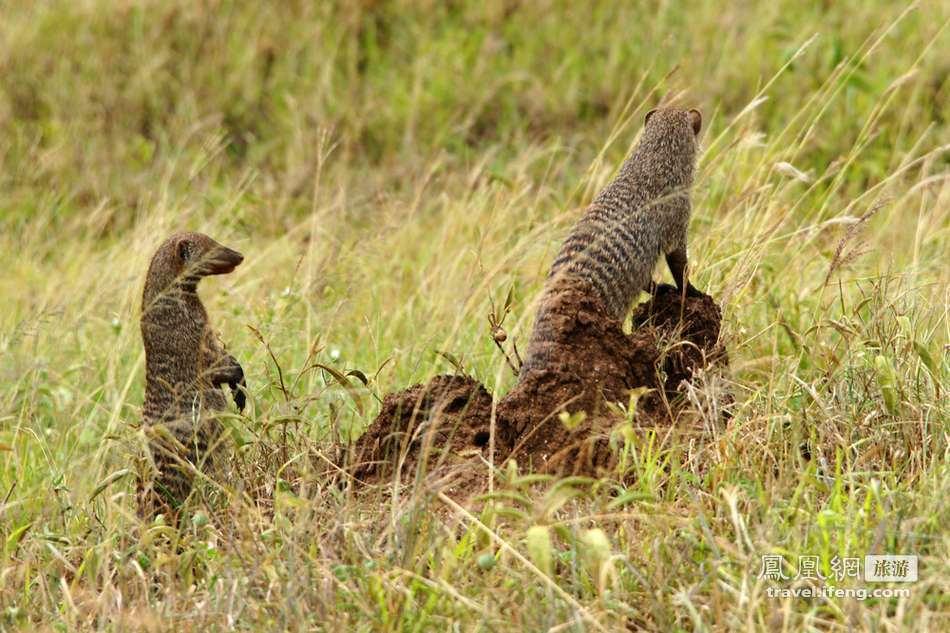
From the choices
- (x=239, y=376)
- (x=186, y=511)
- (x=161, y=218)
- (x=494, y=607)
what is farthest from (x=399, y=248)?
(x=494, y=607)

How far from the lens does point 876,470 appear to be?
11.0 ft

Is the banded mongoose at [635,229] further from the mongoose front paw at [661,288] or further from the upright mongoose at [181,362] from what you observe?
the upright mongoose at [181,362]

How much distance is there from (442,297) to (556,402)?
1967 millimetres

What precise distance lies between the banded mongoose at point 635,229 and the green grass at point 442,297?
0.24 m

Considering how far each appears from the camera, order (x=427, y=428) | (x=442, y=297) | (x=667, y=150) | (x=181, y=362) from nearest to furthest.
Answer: (x=427, y=428) < (x=181, y=362) < (x=667, y=150) < (x=442, y=297)

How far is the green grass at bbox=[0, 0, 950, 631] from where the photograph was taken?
2971mm

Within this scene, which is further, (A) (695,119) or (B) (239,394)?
(A) (695,119)

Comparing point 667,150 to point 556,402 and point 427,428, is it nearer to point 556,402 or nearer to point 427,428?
point 556,402

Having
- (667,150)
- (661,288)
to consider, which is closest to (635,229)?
(661,288)

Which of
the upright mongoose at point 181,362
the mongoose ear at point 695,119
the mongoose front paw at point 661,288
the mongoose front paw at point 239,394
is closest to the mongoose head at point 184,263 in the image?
the upright mongoose at point 181,362

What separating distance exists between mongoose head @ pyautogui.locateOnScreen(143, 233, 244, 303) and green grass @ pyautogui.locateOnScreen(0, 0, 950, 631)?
0.44m

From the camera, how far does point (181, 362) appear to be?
392 centimetres

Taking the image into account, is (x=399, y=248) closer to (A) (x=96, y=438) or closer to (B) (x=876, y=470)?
(A) (x=96, y=438)

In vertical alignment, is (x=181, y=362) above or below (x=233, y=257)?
below
